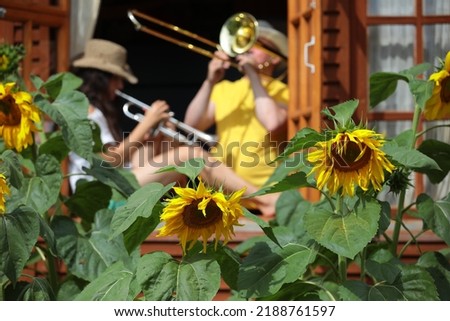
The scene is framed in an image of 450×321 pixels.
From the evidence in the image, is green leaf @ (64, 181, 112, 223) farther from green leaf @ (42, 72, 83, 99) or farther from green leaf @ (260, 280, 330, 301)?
green leaf @ (260, 280, 330, 301)

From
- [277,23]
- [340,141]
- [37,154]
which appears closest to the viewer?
[340,141]

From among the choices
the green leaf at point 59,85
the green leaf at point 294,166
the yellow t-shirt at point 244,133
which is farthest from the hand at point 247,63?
the green leaf at point 294,166

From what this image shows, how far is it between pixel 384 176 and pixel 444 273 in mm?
438

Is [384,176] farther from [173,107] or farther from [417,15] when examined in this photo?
[173,107]

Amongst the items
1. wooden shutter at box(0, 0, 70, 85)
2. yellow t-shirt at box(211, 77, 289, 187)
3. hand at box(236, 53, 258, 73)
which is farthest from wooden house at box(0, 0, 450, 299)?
hand at box(236, 53, 258, 73)

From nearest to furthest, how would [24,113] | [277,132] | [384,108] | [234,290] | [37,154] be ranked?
[234,290], [24,113], [37,154], [384,108], [277,132]

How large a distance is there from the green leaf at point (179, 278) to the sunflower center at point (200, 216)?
0.09m

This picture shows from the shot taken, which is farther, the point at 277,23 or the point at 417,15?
the point at 277,23

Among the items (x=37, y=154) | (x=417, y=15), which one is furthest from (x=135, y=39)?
(x=37, y=154)

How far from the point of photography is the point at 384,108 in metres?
6.02

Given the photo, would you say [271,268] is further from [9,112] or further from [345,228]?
[9,112]

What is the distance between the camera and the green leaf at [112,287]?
330cm

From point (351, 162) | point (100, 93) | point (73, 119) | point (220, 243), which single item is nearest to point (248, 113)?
point (100, 93)

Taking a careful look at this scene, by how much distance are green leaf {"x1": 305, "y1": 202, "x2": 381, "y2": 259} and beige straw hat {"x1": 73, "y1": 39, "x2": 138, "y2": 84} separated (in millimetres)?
3700
